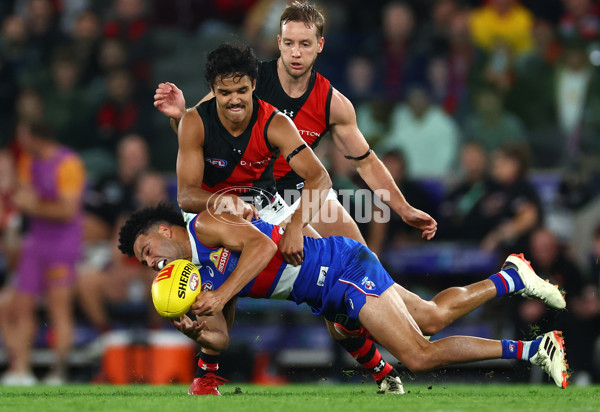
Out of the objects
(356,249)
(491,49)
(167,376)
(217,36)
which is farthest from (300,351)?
(217,36)

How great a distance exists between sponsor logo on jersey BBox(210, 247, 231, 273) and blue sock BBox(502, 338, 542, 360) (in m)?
1.87

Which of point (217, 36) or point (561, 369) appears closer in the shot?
point (561, 369)

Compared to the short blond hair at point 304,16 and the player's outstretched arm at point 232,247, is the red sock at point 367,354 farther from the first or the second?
the short blond hair at point 304,16

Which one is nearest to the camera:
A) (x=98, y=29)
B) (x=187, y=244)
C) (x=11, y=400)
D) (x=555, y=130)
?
(x=11, y=400)

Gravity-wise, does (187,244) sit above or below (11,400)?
above

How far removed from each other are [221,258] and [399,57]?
613 cm

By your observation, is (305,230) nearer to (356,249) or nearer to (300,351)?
(356,249)

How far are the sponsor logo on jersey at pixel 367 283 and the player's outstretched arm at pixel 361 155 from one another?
3.38 ft

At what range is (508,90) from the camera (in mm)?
10945

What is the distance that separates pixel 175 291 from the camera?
18.7 feet

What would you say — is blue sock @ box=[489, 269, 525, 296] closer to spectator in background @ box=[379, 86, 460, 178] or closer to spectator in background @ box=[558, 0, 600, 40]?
spectator in background @ box=[379, 86, 460, 178]

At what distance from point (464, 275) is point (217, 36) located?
218 inches

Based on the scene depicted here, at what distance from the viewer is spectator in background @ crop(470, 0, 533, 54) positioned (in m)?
11.4

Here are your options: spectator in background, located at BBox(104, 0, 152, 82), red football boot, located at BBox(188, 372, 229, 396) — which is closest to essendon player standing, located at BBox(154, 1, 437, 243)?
red football boot, located at BBox(188, 372, 229, 396)
